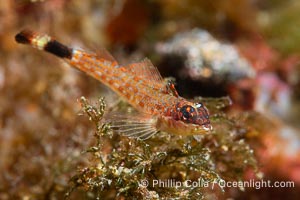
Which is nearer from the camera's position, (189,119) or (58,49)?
(189,119)

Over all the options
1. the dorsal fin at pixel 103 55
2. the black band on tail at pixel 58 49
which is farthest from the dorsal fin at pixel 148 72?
the black band on tail at pixel 58 49

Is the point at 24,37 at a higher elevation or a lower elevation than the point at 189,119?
higher

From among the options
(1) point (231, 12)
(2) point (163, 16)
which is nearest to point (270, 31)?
(1) point (231, 12)

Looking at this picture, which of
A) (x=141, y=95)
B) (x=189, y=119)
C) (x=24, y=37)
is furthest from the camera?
(x=24, y=37)

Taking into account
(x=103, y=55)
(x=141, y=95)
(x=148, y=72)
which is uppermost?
(x=103, y=55)

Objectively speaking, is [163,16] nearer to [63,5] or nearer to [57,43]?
[63,5]

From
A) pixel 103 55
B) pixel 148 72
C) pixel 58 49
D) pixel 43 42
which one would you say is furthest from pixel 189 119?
pixel 43 42

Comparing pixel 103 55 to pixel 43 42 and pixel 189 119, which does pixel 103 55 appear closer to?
pixel 43 42

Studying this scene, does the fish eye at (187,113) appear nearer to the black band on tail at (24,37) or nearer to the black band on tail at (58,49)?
the black band on tail at (58,49)
